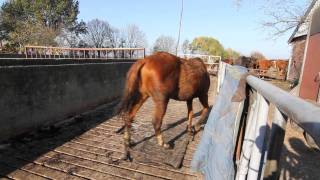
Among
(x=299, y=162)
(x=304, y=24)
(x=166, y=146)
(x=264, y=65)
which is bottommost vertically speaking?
(x=299, y=162)

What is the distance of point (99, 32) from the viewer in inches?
2544

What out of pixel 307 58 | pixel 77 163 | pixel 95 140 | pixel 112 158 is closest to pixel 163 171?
pixel 112 158

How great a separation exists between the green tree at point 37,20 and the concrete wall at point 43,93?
31961 millimetres

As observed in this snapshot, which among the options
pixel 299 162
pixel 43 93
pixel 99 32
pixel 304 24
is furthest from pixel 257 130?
pixel 99 32

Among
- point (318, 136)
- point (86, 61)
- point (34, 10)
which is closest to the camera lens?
point (318, 136)

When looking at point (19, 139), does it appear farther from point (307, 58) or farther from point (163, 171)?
point (307, 58)

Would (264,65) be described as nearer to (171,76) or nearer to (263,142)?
(171,76)

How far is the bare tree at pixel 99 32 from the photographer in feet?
208

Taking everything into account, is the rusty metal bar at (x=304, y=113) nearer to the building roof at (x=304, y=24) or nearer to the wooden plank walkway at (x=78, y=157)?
the wooden plank walkway at (x=78, y=157)

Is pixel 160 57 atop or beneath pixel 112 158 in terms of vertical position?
atop

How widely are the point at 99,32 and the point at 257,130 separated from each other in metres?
66.2

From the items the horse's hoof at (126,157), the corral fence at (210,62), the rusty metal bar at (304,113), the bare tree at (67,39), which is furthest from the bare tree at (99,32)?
the rusty metal bar at (304,113)

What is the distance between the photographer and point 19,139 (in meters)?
5.10

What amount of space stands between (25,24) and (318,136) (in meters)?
47.3
